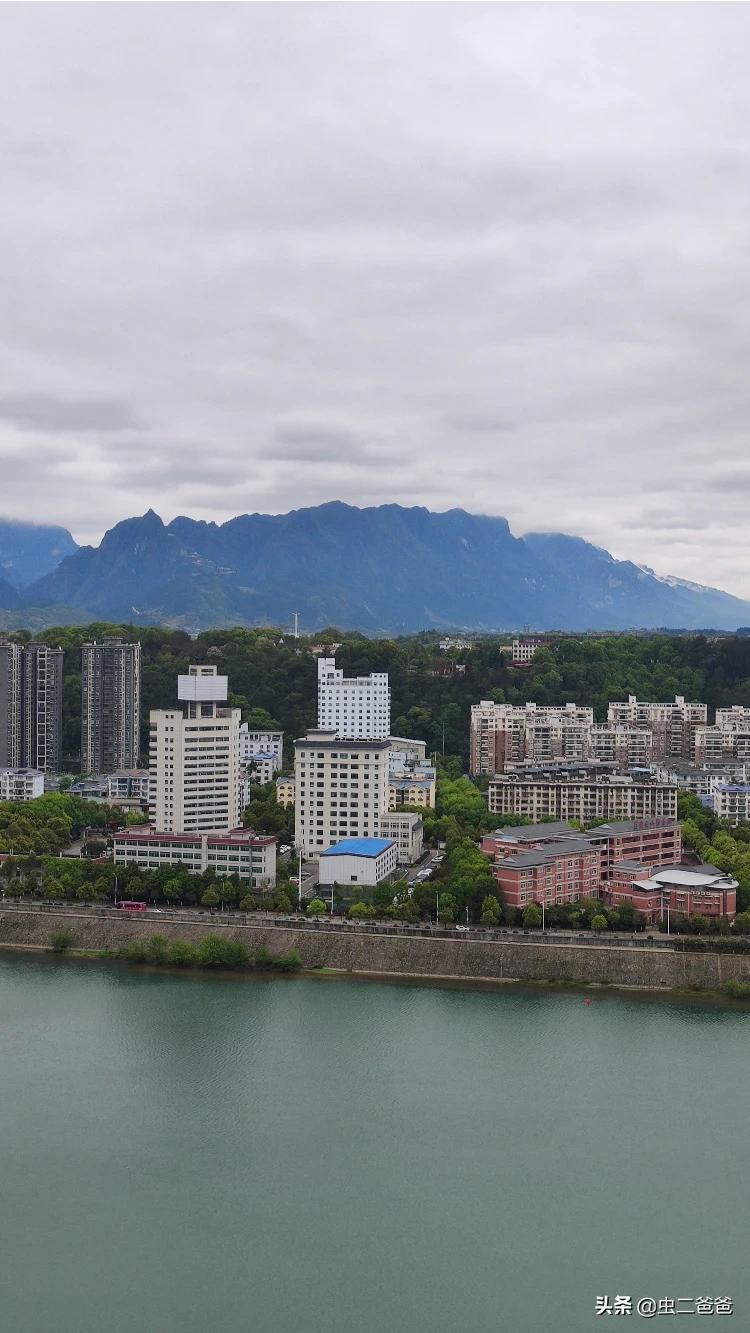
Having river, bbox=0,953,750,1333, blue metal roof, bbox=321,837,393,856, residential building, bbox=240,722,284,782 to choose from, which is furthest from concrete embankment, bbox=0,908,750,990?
residential building, bbox=240,722,284,782

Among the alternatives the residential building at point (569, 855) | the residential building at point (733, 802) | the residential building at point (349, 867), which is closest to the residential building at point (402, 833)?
the residential building at point (569, 855)

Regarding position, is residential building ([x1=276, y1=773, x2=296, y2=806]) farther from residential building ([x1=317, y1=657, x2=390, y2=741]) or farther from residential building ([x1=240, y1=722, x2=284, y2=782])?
residential building ([x1=317, y1=657, x2=390, y2=741])

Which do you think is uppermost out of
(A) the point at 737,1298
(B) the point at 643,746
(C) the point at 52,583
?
(C) the point at 52,583

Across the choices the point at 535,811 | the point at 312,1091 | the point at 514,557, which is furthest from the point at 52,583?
the point at 312,1091

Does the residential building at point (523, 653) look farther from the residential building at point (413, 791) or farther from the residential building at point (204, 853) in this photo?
the residential building at point (204, 853)

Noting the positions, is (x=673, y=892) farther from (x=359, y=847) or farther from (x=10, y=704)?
(x=10, y=704)

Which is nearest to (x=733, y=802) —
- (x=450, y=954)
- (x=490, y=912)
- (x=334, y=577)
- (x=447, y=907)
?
(x=490, y=912)

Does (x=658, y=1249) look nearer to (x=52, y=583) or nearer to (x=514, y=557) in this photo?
(x=52, y=583)
